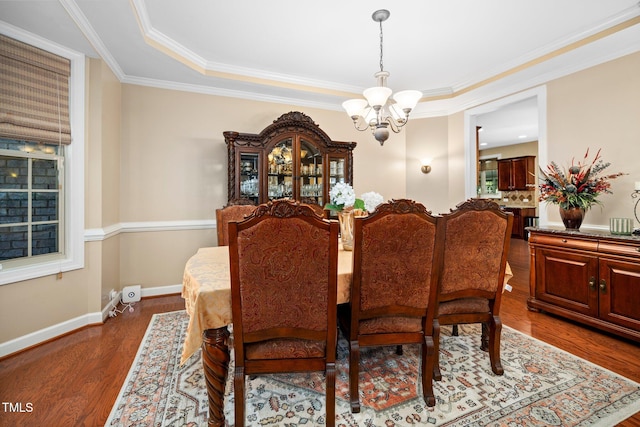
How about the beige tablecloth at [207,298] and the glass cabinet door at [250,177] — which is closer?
the beige tablecloth at [207,298]

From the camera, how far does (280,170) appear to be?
3.62m

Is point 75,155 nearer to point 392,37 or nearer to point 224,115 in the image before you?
point 224,115

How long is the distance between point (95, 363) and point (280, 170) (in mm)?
2487

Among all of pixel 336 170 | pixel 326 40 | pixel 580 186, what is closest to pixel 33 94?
pixel 326 40

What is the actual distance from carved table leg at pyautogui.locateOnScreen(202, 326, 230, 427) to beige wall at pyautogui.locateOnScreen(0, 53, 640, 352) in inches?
73.8

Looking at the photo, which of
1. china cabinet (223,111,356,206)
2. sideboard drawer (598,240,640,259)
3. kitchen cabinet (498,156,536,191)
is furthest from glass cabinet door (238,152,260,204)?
kitchen cabinet (498,156,536,191)

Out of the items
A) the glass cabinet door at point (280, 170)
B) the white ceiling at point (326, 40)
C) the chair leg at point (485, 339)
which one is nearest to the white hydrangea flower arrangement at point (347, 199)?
the chair leg at point (485, 339)

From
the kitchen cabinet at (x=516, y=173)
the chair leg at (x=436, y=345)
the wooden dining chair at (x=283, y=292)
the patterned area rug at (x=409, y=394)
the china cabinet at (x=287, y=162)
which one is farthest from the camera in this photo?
the kitchen cabinet at (x=516, y=173)

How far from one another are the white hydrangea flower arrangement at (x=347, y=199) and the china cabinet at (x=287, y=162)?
5.31 feet

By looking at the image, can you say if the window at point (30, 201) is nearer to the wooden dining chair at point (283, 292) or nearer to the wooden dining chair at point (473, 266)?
the wooden dining chair at point (283, 292)

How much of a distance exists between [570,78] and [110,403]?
15.5 feet

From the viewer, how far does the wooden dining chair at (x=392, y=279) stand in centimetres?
140

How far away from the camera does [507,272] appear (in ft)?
6.60

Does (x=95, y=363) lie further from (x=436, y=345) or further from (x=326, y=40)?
(x=326, y=40)
